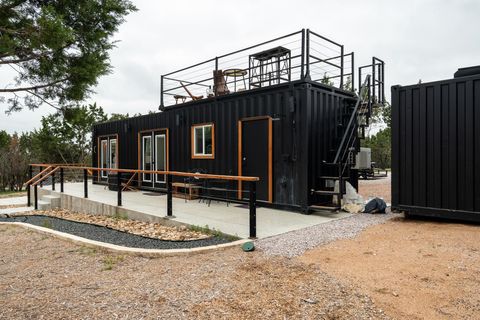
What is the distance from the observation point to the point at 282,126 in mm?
8039

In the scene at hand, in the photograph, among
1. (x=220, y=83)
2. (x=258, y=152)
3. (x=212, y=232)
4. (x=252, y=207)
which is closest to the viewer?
(x=252, y=207)

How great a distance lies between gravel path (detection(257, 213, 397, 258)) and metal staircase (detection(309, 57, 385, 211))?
37.7 inches

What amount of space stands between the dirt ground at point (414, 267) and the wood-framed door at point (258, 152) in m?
2.93

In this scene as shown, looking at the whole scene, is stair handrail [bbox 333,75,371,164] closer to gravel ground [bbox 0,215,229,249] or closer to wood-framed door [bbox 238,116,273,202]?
wood-framed door [bbox 238,116,273,202]

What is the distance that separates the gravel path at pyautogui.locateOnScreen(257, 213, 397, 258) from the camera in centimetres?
480

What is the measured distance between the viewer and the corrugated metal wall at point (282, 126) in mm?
7641

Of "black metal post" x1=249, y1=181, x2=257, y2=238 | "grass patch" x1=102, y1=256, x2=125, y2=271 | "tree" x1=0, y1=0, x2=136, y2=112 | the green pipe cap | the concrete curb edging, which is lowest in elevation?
"grass patch" x1=102, y1=256, x2=125, y2=271

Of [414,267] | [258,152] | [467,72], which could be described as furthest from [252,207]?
[467,72]

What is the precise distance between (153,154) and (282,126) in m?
6.03

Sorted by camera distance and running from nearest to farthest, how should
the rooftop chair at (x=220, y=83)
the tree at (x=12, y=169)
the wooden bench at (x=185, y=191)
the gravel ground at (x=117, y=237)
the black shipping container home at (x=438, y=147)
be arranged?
1. the gravel ground at (x=117, y=237)
2. the black shipping container home at (x=438, y=147)
3. the wooden bench at (x=185, y=191)
4. the rooftop chair at (x=220, y=83)
5. the tree at (x=12, y=169)

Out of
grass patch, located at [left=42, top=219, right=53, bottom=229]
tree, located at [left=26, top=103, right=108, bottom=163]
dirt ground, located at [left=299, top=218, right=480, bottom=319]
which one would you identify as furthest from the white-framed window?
tree, located at [left=26, top=103, right=108, bottom=163]

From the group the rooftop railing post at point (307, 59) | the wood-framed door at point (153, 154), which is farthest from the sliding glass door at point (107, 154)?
the rooftop railing post at point (307, 59)

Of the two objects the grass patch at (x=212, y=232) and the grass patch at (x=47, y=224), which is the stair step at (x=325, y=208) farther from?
the grass patch at (x=47, y=224)

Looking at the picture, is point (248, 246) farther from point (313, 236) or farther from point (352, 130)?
point (352, 130)
